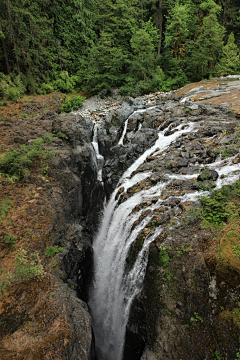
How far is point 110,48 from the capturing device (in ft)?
78.5

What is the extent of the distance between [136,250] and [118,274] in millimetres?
1697

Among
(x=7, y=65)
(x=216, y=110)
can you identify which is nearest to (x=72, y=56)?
(x=7, y=65)

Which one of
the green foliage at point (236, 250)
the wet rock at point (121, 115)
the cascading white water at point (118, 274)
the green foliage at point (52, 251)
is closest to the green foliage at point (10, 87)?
the wet rock at point (121, 115)

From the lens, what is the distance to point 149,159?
12445 millimetres

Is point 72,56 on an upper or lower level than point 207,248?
upper

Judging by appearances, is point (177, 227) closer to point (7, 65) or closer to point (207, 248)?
point (207, 248)

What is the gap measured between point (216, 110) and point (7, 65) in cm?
1794

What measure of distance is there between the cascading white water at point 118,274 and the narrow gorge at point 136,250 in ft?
0.19

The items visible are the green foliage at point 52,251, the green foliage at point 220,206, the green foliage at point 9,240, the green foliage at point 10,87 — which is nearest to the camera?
the green foliage at point 220,206

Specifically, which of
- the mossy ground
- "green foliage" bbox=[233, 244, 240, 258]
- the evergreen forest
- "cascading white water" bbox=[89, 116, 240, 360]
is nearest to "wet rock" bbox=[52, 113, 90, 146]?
the mossy ground

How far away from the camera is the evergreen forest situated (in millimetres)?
20141

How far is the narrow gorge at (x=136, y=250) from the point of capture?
5004 millimetres

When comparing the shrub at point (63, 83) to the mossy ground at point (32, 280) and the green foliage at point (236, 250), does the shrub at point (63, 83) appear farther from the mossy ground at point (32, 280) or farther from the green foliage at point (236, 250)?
the green foliage at point (236, 250)

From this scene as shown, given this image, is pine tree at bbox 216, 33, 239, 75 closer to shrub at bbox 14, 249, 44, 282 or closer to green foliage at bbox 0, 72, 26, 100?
green foliage at bbox 0, 72, 26, 100
